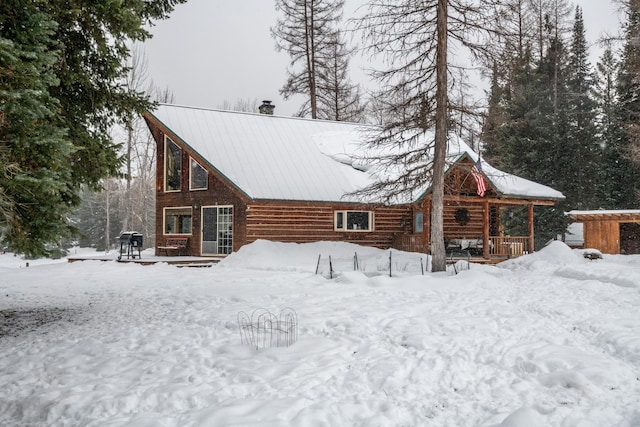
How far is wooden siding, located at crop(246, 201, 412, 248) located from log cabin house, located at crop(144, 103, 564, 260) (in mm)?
38

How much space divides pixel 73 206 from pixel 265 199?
10.9 metres

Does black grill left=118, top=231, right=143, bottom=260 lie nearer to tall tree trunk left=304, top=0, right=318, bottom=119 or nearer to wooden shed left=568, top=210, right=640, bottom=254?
tall tree trunk left=304, top=0, right=318, bottom=119

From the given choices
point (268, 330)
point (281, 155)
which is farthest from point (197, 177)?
point (268, 330)

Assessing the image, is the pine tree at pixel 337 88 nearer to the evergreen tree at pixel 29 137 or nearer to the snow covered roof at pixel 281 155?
the snow covered roof at pixel 281 155

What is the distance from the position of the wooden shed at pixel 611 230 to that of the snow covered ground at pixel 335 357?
43.5ft

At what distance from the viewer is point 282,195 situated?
1895 cm

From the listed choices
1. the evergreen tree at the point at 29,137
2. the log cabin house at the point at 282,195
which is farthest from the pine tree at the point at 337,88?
the evergreen tree at the point at 29,137

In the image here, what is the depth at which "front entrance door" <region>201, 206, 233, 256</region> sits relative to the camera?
19.9 metres

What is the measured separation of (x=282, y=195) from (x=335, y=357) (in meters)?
12.7

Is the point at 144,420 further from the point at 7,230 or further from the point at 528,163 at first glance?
the point at 528,163

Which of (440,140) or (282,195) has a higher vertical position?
(440,140)

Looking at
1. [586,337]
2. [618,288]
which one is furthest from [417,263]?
[586,337]

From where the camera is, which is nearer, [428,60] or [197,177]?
[428,60]

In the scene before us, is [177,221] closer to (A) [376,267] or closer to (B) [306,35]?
(A) [376,267]
